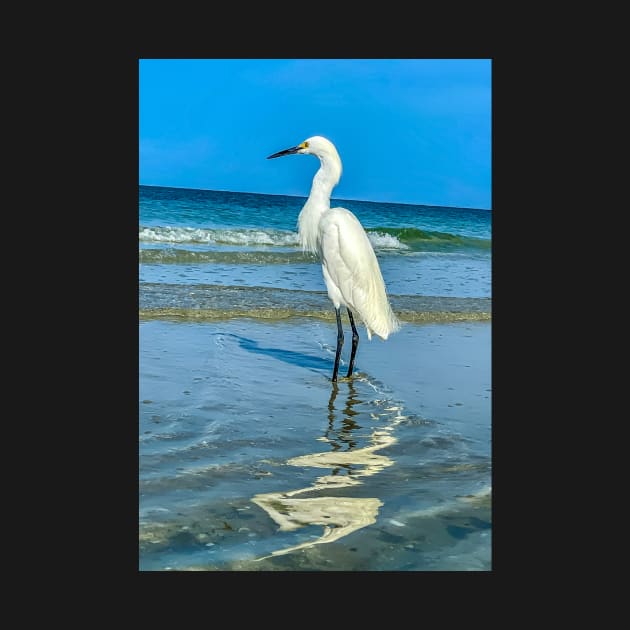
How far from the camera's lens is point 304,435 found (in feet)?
13.2

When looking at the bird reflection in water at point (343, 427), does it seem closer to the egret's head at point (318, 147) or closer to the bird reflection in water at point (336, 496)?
the bird reflection in water at point (336, 496)

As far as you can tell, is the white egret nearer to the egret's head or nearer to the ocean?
the egret's head

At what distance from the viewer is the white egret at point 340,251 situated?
580 centimetres

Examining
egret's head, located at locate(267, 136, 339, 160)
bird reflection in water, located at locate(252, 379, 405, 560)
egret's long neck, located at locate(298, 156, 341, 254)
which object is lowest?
bird reflection in water, located at locate(252, 379, 405, 560)

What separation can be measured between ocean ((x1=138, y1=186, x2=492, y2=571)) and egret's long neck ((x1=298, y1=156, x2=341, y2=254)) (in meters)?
1.17

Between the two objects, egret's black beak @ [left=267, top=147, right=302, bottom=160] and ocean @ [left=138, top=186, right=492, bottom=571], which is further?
egret's black beak @ [left=267, top=147, right=302, bottom=160]

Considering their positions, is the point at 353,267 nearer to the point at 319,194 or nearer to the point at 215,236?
the point at 319,194

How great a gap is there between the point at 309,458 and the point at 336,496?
0.59m

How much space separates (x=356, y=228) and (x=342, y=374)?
48.5 inches

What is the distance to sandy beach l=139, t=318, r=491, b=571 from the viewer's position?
99.3 inches

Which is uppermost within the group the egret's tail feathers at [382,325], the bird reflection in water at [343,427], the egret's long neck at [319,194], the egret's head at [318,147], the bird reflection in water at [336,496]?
the egret's head at [318,147]

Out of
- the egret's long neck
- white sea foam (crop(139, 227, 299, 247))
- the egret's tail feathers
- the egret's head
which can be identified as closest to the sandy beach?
the egret's tail feathers

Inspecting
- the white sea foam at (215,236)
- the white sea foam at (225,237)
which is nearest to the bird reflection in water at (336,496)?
the white sea foam at (225,237)

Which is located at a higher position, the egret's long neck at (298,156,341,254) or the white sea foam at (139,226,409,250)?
the white sea foam at (139,226,409,250)
